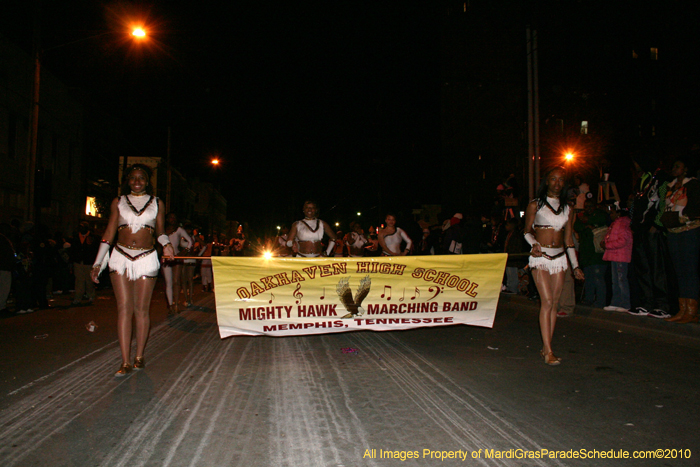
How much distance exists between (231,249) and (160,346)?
14.3 meters

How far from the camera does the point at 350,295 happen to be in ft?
19.8

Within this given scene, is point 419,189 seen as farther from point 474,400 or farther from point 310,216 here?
point 474,400

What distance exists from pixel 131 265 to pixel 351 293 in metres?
2.47

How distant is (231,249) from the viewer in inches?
814

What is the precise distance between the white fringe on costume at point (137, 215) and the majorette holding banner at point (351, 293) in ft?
2.75

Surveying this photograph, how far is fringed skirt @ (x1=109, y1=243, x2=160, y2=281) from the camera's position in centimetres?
517

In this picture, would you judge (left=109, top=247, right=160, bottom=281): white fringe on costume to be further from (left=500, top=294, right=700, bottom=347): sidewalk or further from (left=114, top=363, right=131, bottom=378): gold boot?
(left=500, top=294, right=700, bottom=347): sidewalk

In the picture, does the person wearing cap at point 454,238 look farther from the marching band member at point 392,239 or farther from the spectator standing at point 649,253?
the spectator standing at point 649,253

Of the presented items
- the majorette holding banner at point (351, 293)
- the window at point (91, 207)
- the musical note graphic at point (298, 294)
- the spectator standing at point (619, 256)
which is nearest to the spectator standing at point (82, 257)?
the majorette holding banner at point (351, 293)

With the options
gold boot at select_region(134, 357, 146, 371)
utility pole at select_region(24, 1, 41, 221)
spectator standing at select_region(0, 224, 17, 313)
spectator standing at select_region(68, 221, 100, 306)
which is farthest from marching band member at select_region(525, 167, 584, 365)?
utility pole at select_region(24, 1, 41, 221)

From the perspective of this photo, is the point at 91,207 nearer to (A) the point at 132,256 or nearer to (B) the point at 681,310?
(A) the point at 132,256

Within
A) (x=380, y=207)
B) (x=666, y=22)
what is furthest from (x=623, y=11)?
(x=380, y=207)

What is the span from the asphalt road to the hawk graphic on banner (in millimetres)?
515

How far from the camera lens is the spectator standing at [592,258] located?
10.0m
